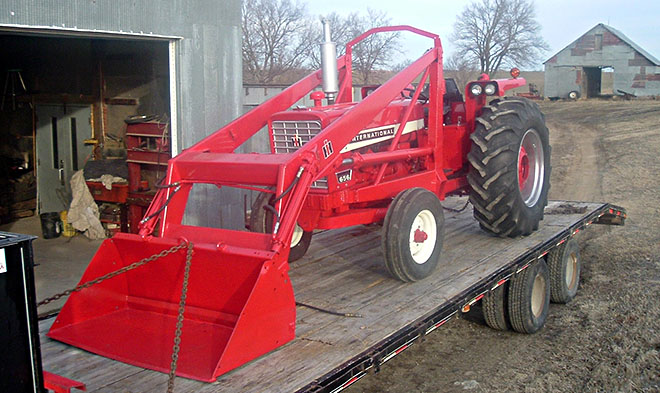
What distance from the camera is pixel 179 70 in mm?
7445

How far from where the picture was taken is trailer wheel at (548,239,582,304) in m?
7.05

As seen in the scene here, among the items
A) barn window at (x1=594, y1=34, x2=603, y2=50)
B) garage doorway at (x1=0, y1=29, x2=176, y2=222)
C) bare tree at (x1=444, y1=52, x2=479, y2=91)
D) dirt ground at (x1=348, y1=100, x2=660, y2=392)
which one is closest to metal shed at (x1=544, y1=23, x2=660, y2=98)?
barn window at (x1=594, y1=34, x2=603, y2=50)

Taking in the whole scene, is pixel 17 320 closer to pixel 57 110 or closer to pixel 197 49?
pixel 197 49

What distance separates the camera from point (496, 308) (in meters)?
6.23

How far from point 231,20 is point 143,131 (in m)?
2.38

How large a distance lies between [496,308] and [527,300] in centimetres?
29

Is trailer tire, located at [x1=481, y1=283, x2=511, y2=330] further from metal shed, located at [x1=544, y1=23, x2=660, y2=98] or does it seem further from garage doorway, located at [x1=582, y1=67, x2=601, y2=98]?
garage doorway, located at [x1=582, y1=67, x2=601, y2=98]

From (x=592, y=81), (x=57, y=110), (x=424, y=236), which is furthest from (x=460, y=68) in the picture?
(x=424, y=236)

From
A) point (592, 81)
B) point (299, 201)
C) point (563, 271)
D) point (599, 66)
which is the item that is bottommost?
point (563, 271)

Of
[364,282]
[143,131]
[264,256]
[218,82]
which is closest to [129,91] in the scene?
[143,131]

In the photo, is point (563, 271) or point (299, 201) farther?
point (563, 271)

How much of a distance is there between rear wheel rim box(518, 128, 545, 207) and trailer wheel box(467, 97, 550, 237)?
0.13 m

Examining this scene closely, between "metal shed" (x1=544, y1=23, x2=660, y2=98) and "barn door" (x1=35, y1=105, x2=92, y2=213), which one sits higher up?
"metal shed" (x1=544, y1=23, x2=660, y2=98)

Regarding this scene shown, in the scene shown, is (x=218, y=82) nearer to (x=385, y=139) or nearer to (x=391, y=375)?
(x=385, y=139)
